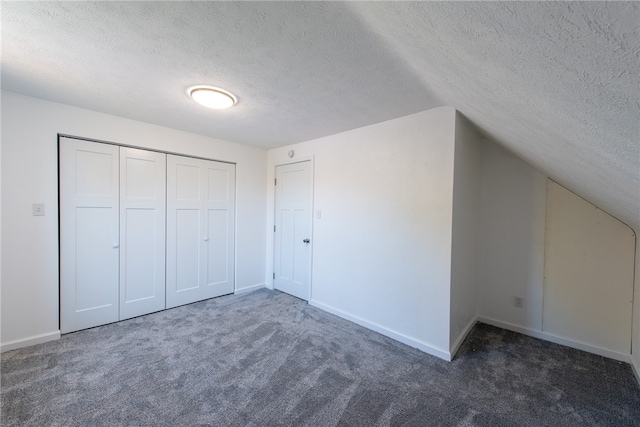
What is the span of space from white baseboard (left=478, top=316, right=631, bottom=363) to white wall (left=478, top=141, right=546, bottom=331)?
0.03m

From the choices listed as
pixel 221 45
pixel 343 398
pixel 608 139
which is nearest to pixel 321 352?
pixel 343 398

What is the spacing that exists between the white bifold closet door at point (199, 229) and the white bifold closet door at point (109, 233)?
0.12 metres

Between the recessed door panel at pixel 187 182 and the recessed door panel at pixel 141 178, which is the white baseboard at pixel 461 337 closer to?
the recessed door panel at pixel 187 182

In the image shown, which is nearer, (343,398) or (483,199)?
(343,398)

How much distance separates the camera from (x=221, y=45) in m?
1.50

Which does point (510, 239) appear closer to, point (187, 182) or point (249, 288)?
point (249, 288)

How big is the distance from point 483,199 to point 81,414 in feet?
13.4

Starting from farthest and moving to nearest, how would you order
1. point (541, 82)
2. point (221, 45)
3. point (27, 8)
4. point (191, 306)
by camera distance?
point (191, 306), point (221, 45), point (27, 8), point (541, 82)

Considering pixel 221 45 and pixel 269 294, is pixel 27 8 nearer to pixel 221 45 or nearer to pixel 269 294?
pixel 221 45

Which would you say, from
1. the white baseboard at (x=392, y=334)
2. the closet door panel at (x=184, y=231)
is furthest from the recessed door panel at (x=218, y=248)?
the white baseboard at (x=392, y=334)

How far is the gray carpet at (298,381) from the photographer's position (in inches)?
63.7

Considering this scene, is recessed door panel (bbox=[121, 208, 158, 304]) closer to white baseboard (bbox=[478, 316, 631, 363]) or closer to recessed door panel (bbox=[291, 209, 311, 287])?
recessed door panel (bbox=[291, 209, 311, 287])

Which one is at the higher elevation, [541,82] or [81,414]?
[541,82]

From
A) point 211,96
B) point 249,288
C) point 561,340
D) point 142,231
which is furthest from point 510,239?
point 142,231
